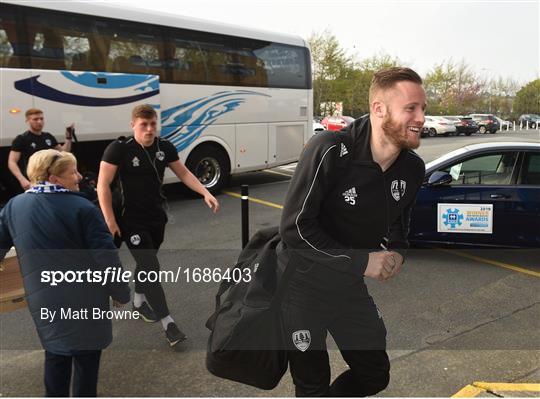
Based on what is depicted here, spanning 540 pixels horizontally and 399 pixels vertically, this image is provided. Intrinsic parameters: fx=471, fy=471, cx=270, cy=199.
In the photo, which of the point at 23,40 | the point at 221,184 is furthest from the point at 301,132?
the point at 23,40

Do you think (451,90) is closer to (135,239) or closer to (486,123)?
(486,123)

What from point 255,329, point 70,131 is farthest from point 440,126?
point 255,329

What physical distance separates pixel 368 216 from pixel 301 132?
9737 mm

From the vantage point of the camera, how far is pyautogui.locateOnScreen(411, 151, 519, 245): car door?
17.5 ft

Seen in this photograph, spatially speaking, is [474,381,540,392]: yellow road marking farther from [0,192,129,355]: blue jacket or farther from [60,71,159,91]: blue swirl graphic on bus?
[60,71,159,91]: blue swirl graphic on bus

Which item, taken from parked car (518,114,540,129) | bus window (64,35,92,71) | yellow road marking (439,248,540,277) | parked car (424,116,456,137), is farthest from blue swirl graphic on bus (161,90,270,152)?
parked car (518,114,540,129)

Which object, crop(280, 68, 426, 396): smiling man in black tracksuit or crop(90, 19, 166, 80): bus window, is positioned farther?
crop(90, 19, 166, 80): bus window

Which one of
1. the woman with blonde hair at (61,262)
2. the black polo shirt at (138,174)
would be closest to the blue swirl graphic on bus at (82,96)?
the black polo shirt at (138,174)

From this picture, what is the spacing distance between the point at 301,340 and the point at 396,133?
0.99m

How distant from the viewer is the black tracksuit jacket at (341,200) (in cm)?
195

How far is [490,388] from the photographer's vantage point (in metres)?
2.92

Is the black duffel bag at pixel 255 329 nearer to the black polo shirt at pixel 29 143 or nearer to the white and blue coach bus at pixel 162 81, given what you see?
the black polo shirt at pixel 29 143

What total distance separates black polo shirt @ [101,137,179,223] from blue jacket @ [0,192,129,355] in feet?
3.66

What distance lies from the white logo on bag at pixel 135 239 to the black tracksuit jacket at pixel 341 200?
1.83 m
